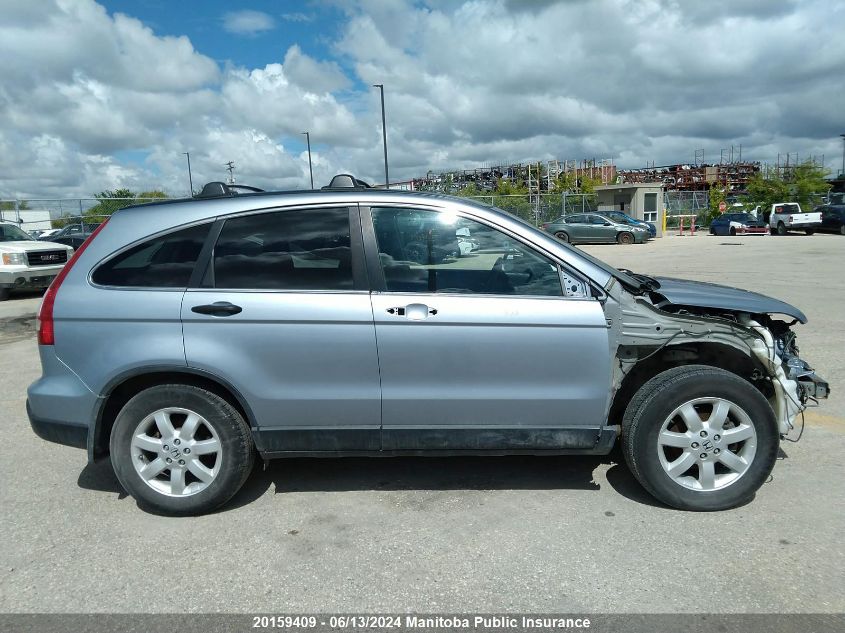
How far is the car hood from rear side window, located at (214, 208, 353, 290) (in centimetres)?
193

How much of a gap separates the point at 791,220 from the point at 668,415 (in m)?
35.2

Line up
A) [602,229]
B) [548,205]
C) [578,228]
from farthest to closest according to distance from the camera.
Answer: [548,205] → [578,228] → [602,229]

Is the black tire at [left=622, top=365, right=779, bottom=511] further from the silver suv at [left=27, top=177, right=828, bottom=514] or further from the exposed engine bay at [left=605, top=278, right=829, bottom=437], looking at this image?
the exposed engine bay at [left=605, top=278, right=829, bottom=437]

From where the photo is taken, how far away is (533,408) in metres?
3.41

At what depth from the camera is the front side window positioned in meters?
3.45

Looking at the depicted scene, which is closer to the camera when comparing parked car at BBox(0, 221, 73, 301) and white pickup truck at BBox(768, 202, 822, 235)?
parked car at BBox(0, 221, 73, 301)

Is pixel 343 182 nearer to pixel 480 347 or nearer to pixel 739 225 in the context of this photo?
pixel 480 347

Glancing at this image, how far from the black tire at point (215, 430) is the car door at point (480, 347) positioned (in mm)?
837

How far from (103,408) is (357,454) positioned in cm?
144

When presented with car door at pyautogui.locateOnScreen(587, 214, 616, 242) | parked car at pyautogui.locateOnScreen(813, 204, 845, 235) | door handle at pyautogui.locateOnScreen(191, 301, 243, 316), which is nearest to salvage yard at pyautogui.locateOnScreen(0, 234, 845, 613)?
door handle at pyautogui.locateOnScreen(191, 301, 243, 316)

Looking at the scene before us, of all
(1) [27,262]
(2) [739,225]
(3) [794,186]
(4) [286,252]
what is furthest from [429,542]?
(3) [794,186]

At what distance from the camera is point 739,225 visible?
1359 inches

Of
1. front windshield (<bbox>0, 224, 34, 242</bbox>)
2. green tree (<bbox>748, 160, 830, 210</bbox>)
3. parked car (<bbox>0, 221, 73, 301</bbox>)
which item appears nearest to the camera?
parked car (<bbox>0, 221, 73, 301</bbox>)

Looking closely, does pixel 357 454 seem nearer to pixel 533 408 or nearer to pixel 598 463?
pixel 533 408
